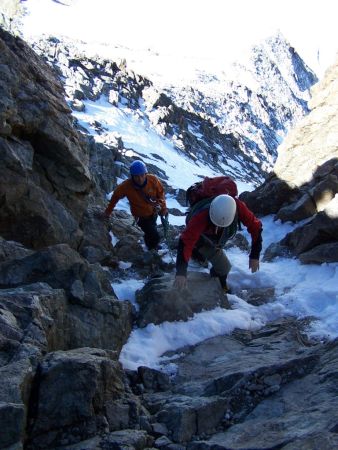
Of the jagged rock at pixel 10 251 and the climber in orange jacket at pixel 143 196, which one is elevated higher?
the climber in orange jacket at pixel 143 196

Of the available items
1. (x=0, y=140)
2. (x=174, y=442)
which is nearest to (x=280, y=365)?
(x=174, y=442)

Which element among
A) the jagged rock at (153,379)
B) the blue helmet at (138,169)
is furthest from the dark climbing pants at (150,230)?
the jagged rock at (153,379)

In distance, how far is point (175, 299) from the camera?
254 inches

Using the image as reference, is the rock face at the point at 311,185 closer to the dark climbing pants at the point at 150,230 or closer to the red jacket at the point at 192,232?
the dark climbing pants at the point at 150,230

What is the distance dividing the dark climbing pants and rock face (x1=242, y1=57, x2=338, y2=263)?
2.38m

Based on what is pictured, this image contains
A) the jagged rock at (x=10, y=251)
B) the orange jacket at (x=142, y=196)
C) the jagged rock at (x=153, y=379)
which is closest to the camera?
the jagged rock at (x=153, y=379)

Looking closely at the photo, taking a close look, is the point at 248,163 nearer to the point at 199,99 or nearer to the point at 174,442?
the point at 199,99

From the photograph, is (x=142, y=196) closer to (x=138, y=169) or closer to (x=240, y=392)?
(x=138, y=169)

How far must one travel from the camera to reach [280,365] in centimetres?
437

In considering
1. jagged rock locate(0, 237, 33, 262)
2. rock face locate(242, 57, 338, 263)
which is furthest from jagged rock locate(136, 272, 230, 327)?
rock face locate(242, 57, 338, 263)

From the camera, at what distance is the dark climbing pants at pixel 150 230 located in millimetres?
9031

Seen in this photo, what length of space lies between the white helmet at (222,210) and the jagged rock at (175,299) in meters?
1.29

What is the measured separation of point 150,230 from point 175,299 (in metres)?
2.93

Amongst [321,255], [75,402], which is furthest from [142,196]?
[75,402]
